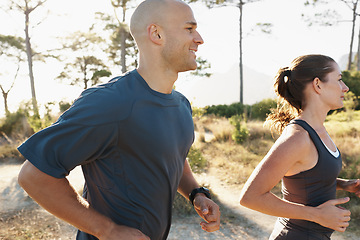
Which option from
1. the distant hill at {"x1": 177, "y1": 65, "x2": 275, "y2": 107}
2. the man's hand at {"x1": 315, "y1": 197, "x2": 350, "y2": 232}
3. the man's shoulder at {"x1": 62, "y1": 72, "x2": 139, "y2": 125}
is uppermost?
the man's shoulder at {"x1": 62, "y1": 72, "x2": 139, "y2": 125}

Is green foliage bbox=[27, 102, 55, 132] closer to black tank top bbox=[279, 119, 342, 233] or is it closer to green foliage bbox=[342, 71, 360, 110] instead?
black tank top bbox=[279, 119, 342, 233]

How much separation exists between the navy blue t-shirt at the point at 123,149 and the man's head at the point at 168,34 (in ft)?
0.47

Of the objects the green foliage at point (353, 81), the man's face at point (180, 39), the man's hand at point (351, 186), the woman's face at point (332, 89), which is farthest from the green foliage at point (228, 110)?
the man's face at point (180, 39)

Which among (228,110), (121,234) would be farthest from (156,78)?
(228,110)

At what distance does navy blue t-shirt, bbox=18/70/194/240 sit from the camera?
0.99 metres

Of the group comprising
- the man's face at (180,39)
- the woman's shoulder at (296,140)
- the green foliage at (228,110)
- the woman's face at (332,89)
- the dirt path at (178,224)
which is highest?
the man's face at (180,39)

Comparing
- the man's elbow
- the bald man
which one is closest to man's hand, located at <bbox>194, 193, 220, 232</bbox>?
the bald man

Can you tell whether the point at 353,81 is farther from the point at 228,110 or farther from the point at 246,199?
the point at 246,199

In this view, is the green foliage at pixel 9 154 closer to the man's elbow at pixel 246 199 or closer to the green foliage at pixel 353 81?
the man's elbow at pixel 246 199

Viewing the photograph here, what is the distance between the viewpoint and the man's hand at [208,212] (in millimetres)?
1383

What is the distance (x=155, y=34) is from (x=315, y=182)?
106cm

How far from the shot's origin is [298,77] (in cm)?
166

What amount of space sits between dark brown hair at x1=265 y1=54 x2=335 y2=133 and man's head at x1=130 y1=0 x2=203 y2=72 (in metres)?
0.67

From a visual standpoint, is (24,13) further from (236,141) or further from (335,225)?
(335,225)
